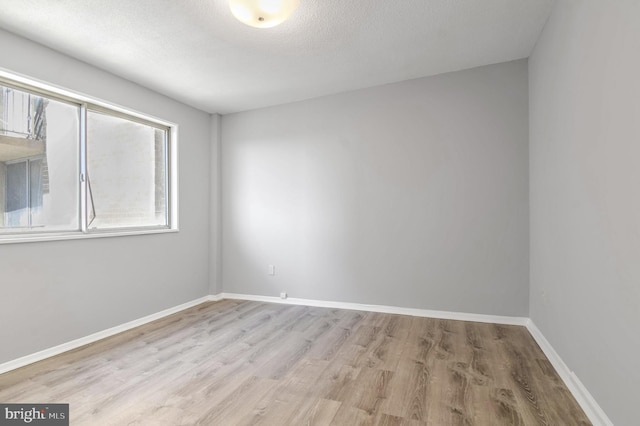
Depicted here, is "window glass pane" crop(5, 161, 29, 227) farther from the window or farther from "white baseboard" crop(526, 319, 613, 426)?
"white baseboard" crop(526, 319, 613, 426)

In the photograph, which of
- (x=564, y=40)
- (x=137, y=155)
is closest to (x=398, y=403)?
(x=564, y=40)

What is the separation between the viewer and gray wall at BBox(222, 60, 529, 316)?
310cm

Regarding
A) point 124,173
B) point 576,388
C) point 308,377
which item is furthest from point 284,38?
point 576,388

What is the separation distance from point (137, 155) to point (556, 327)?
Answer: 425 centimetres

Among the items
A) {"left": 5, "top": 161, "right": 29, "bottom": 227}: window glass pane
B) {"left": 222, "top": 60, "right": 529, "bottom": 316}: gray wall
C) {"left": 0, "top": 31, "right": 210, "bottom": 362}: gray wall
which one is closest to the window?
{"left": 5, "top": 161, "right": 29, "bottom": 227}: window glass pane

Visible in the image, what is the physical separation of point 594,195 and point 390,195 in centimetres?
197

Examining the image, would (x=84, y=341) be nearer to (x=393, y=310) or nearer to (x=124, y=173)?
(x=124, y=173)

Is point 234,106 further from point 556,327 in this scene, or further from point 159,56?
point 556,327

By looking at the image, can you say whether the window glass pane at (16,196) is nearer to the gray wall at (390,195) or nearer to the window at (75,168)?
the window at (75,168)

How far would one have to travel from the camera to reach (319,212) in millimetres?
3857

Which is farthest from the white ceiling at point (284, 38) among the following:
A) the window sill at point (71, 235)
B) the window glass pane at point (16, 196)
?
the window sill at point (71, 235)

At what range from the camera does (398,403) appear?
1.82 meters

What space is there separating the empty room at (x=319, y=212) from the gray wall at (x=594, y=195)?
0.02 meters

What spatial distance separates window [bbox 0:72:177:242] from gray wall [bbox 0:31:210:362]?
0.45 feet
